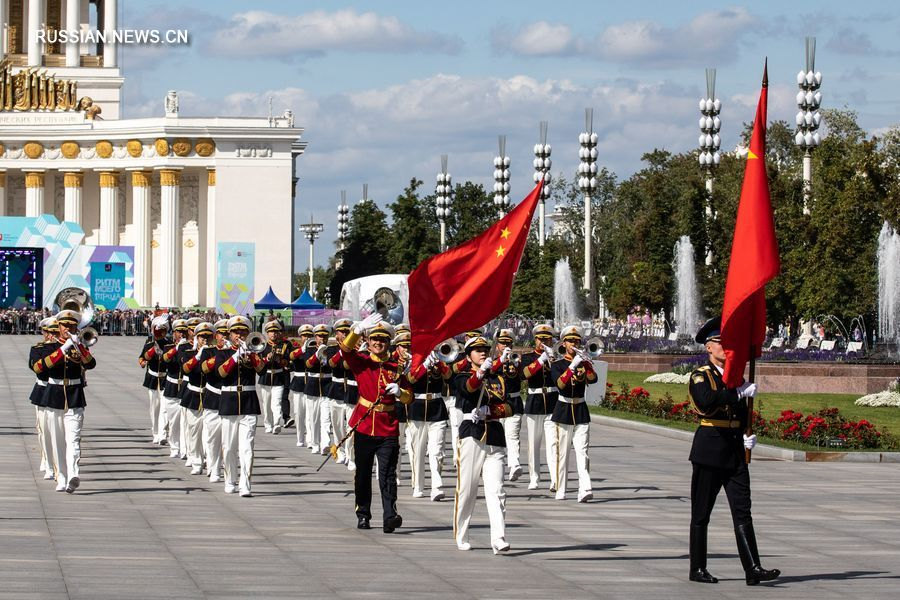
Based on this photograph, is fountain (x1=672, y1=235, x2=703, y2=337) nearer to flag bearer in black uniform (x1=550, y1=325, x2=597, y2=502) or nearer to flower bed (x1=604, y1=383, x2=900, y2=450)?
flower bed (x1=604, y1=383, x2=900, y2=450)

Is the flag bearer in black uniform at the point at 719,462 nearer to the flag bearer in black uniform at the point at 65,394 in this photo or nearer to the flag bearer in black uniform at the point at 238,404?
the flag bearer in black uniform at the point at 238,404

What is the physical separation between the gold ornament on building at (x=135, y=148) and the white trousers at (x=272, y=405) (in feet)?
216

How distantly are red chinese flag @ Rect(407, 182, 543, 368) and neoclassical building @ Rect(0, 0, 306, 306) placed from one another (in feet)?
246

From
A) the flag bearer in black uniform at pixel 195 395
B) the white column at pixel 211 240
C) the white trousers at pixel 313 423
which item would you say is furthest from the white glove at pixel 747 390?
the white column at pixel 211 240

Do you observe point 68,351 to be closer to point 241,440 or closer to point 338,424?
point 241,440

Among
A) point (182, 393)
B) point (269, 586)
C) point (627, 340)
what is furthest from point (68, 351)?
point (627, 340)

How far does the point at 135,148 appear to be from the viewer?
302ft

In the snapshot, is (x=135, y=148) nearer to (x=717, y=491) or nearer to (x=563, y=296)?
(x=563, y=296)

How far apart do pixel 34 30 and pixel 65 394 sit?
9037 centimetres

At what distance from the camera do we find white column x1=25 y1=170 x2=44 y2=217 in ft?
309

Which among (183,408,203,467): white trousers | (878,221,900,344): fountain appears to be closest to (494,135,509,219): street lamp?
(878,221,900,344): fountain

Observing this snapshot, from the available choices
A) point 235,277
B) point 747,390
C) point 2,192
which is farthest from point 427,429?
point 2,192

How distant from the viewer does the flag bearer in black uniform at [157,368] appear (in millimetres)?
23609

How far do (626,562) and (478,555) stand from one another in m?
1.19
